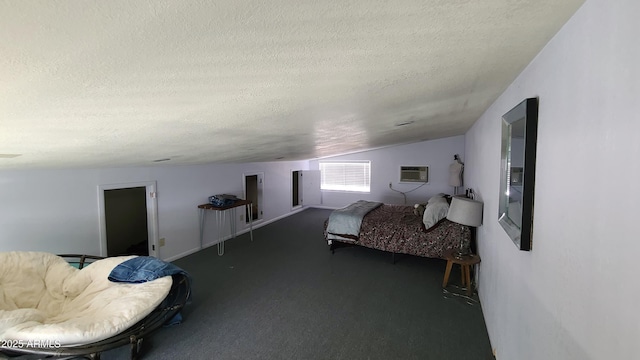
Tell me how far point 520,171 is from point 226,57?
5.24 feet

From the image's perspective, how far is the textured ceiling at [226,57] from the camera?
0.66 metres

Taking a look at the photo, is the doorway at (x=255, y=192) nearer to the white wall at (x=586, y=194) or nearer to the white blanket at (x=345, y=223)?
the white blanket at (x=345, y=223)

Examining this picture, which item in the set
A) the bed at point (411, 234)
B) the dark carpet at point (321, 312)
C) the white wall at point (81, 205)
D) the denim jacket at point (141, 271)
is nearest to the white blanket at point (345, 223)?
the bed at point (411, 234)

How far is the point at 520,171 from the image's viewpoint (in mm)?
1514

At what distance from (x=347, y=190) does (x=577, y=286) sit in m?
7.24

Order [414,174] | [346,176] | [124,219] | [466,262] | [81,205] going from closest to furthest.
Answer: [466,262], [81,205], [124,219], [414,174], [346,176]

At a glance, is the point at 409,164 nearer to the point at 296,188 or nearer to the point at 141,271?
the point at 296,188

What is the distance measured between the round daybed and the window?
5.79 m

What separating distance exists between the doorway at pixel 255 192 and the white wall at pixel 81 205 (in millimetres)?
1085

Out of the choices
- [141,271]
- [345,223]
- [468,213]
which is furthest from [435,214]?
[141,271]

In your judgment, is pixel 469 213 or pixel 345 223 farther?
A: pixel 345 223

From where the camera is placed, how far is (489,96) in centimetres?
233

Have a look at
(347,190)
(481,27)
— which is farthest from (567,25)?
(347,190)

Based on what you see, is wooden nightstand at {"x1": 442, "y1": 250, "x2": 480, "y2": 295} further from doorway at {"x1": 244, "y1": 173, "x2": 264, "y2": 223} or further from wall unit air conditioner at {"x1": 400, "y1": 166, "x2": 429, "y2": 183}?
doorway at {"x1": 244, "y1": 173, "x2": 264, "y2": 223}
